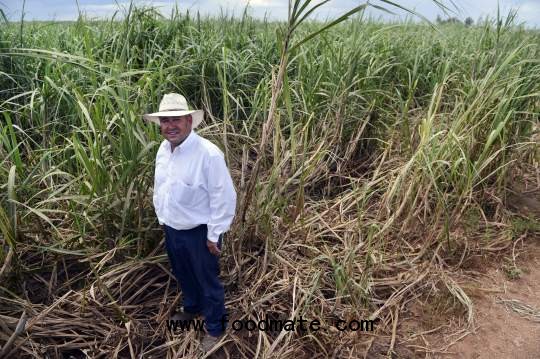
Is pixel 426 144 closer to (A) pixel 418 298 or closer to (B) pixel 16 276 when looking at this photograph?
(A) pixel 418 298

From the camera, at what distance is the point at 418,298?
7.45 ft

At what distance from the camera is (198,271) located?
1.87 meters

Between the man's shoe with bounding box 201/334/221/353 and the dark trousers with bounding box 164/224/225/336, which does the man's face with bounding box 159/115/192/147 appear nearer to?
the dark trousers with bounding box 164/224/225/336

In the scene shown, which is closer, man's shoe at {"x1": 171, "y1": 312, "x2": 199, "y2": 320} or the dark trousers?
the dark trousers

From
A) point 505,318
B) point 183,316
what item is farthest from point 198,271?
point 505,318

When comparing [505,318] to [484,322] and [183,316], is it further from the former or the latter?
[183,316]

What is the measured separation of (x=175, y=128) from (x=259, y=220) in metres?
0.81

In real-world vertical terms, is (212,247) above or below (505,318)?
above

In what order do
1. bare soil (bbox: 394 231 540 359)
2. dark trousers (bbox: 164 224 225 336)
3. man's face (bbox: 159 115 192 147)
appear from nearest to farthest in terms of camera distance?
man's face (bbox: 159 115 192 147)
dark trousers (bbox: 164 224 225 336)
bare soil (bbox: 394 231 540 359)

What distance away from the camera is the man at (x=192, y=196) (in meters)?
1.73

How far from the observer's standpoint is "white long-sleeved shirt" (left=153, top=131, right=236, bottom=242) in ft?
5.69

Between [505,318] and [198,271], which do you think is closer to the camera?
[198,271]

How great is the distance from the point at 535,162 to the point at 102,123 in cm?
311

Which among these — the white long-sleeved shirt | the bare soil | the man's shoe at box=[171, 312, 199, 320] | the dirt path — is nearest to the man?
the white long-sleeved shirt
